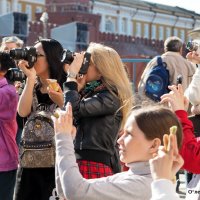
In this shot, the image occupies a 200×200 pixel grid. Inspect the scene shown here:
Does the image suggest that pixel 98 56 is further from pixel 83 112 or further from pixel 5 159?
pixel 5 159

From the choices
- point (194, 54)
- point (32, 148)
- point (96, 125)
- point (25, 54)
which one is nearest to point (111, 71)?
point (96, 125)

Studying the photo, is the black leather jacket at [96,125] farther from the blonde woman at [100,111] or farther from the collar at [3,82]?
the collar at [3,82]

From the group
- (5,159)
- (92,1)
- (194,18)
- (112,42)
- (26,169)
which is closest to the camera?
(26,169)

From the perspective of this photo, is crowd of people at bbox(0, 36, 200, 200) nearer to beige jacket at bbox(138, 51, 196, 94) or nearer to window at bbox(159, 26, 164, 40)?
beige jacket at bbox(138, 51, 196, 94)

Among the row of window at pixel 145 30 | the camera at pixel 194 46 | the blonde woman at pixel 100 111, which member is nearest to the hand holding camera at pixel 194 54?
the camera at pixel 194 46

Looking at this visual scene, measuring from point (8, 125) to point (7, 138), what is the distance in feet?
0.30

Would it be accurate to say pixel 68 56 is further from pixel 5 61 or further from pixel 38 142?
pixel 5 61

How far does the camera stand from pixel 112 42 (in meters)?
58.3

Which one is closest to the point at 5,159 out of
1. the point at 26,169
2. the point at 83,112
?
the point at 26,169

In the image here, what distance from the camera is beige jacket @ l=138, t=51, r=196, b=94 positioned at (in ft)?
21.4

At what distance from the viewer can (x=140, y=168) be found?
298cm

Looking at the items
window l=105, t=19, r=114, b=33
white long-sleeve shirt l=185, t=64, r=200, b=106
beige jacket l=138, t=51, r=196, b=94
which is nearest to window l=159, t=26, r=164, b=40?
window l=105, t=19, r=114, b=33

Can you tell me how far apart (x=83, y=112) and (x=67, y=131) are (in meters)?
1.09

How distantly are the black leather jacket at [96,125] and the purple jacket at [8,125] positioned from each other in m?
0.86
